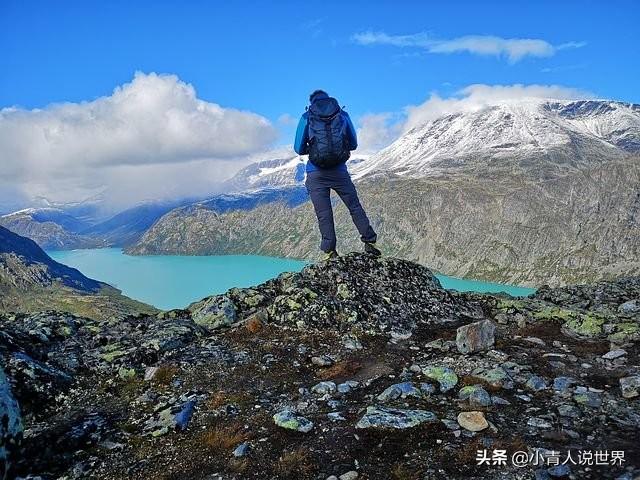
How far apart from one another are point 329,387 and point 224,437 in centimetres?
276

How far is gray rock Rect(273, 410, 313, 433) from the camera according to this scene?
8.41 metres

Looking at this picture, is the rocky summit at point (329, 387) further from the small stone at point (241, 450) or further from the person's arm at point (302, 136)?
the person's arm at point (302, 136)

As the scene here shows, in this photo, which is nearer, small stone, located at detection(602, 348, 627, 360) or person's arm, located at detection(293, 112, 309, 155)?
small stone, located at detection(602, 348, 627, 360)

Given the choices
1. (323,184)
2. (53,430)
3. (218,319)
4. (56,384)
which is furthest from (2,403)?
(323,184)

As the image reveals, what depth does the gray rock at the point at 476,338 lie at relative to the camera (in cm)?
1212

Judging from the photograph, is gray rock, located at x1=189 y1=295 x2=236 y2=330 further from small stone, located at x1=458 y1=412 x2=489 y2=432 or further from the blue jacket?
small stone, located at x1=458 y1=412 x2=489 y2=432

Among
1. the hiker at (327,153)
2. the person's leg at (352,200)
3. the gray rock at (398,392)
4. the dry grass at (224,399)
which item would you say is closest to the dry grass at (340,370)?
the gray rock at (398,392)

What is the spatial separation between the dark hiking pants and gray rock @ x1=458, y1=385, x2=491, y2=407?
8.81 metres

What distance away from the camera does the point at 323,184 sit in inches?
667

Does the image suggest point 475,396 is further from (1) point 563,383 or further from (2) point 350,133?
(2) point 350,133

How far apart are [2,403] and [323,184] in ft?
39.8

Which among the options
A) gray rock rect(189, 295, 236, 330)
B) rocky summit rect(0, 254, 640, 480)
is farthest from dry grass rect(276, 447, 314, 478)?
gray rock rect(189, 295, 236, 330)

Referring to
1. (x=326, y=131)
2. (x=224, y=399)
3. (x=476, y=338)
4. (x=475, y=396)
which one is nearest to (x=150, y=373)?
(x=224, y=399)

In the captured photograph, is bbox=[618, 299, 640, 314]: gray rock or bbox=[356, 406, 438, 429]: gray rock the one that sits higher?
bbox=[356, 406, 438, 429]: gray rock
